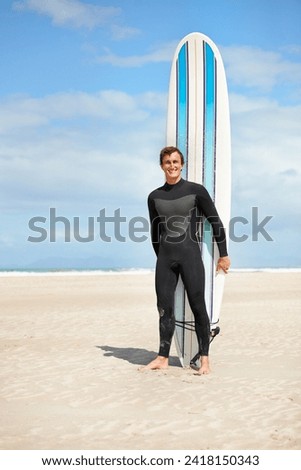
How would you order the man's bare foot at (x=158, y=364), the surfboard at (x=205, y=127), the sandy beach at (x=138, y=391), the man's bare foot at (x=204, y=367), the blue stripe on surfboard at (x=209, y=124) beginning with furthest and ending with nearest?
1. the blue stripe on surfboard at (x=209, y=124)
2. the surfboard at (x=205, y=127)
3. the man's bare foot at (x=158, y=364)
4. the man's bare foot at (x=204, y=367)
5. the sandy beach at (x=138, y=391)

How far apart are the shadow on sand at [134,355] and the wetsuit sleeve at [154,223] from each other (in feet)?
3.87

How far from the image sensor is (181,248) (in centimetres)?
529

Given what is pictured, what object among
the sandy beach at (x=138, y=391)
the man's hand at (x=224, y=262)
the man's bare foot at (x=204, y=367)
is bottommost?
the sandy beach at (x=138, y=391)

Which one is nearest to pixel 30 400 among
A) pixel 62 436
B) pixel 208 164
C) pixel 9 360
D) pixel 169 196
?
pixel 62 436

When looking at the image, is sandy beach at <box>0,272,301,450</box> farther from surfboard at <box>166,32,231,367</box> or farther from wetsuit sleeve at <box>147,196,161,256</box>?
wetsuit sleeve at <box>147,196,161,256</box>

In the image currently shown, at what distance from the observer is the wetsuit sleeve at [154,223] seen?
17.9 ft

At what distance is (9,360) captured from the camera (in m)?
6.04

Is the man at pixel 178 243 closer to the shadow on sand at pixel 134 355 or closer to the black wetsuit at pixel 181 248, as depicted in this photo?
the black wetsuit at pixel 181 248

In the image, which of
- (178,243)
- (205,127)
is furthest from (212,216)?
(205,127)

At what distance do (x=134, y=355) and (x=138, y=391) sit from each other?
173 cm

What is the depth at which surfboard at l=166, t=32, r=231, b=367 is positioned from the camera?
578cm

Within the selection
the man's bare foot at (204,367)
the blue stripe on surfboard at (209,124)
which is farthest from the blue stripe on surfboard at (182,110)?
the man's bare foot at (204,367)

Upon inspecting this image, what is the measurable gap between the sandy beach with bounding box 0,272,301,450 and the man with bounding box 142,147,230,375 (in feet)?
1.32

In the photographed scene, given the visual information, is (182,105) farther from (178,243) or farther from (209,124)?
(178,243)
